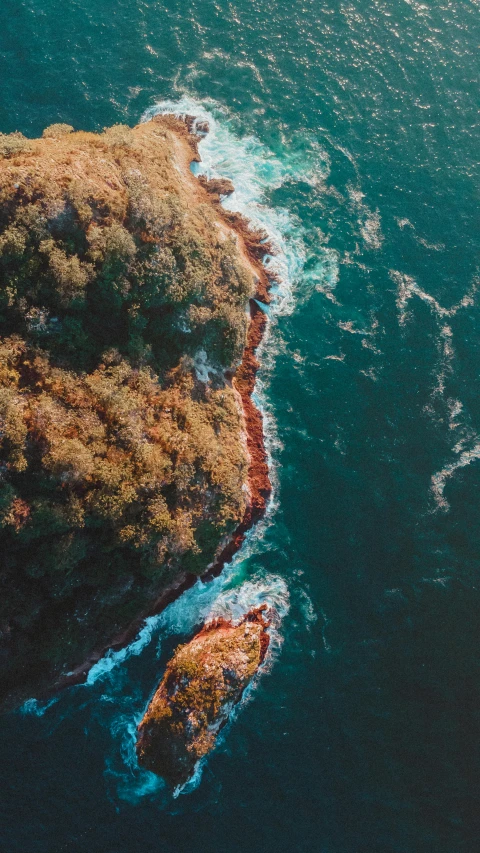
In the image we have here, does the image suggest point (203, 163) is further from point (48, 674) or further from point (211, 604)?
point (48, 674)

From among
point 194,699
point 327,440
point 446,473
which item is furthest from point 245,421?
point 194,699

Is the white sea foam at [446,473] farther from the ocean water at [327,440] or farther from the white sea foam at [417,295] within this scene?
the white sea foam at [417,295]

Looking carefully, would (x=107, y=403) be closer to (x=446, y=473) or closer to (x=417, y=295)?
(x=446, y=473)

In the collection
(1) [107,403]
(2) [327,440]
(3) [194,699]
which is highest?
(1) [107,403]

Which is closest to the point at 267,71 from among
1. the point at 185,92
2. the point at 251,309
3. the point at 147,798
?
the point at 185,92

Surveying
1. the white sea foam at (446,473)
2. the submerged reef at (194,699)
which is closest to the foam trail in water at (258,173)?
the white sea foam at (446,473)
